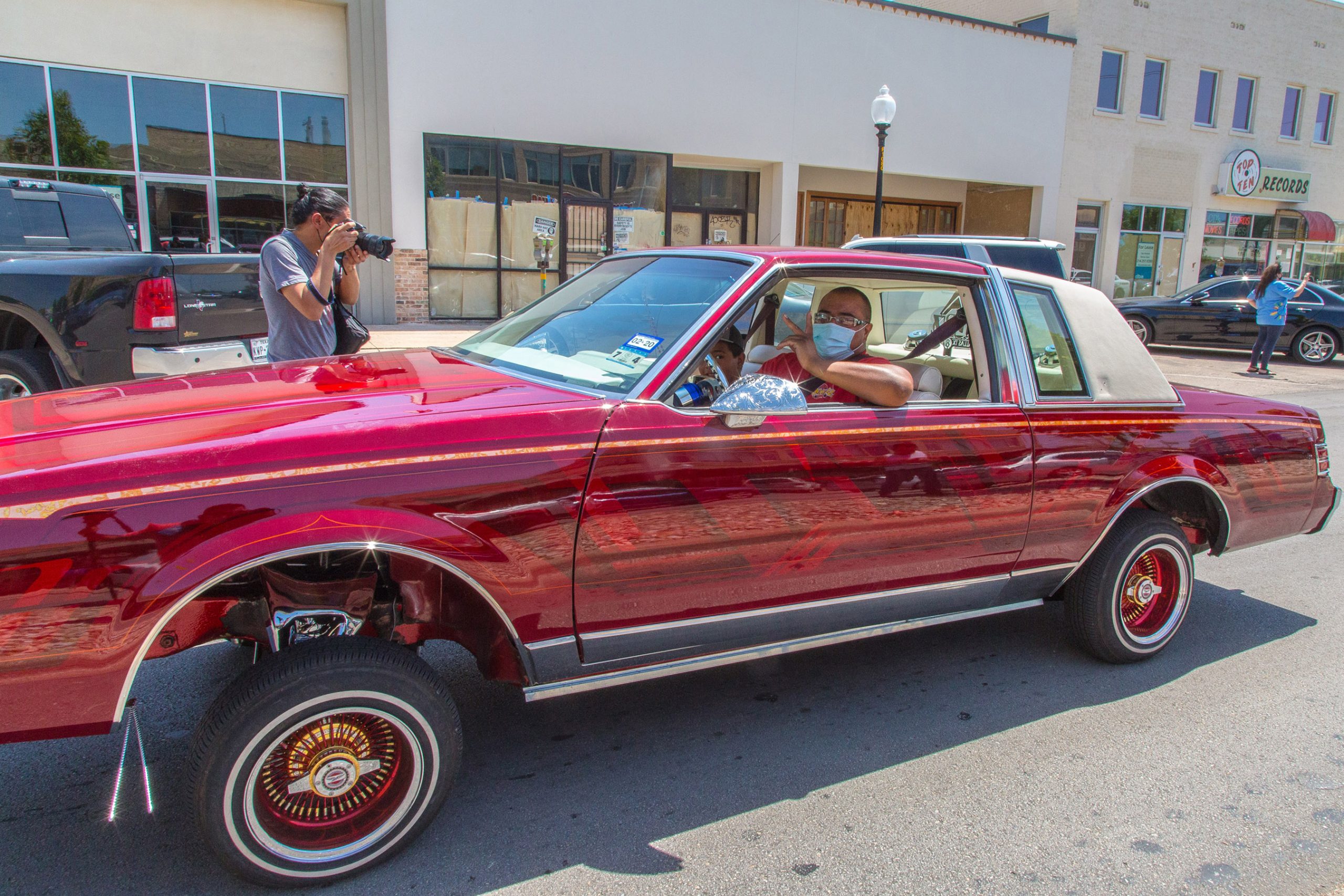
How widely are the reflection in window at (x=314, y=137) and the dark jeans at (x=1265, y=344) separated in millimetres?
15888

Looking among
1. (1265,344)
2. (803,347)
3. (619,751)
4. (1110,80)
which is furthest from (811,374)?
(1110,80)

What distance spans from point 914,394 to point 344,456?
230 centimetres

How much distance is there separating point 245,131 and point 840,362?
13802 millimetres

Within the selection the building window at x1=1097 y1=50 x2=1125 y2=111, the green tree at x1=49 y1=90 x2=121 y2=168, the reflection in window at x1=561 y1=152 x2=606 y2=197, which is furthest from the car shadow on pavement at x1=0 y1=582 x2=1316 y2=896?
the building window at x1=1097 y1=50 x2=1125 y2=111

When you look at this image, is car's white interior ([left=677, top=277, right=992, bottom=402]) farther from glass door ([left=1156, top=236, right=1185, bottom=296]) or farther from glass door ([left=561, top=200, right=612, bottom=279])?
glass door ([left=1156, top=236, right=1185, bottom=296])

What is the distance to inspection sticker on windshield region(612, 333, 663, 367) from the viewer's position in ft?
9.92

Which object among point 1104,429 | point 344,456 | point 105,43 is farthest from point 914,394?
point 105,43

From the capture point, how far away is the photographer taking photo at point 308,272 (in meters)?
4.11

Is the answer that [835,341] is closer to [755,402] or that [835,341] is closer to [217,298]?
[755,402]

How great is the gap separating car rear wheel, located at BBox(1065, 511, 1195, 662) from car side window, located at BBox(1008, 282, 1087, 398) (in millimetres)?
705

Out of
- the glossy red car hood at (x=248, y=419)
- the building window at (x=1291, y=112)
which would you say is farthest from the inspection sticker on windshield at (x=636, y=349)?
the building window at (x=1291, y=112)

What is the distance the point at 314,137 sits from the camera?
14.3 m

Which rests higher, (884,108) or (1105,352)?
(884,108)

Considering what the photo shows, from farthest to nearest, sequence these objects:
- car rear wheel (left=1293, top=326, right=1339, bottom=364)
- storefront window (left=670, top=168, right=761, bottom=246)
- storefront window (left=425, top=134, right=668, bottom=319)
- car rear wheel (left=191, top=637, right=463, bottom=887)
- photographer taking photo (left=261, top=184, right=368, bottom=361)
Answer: storefront window (left=670, top=168, right=761, bottom=246) < car rear wheel (left=1293, top=326, right=1339, bottom=364) < storefront window (left=425, top=134, right=668, bottom=319) < photographer taking photo (left=261, top=184, right=368, bottom=361) < car rear wheel (left=191, top=637, right=463, bottom=887)
